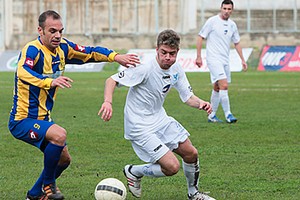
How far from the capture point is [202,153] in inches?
401

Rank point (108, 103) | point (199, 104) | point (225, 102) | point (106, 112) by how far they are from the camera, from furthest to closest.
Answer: point (225, 102)
point (199, 104)
point (108, 103)
point (106, 112)

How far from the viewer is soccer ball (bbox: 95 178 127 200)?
22.6 feet

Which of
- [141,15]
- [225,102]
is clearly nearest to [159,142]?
[225,102]

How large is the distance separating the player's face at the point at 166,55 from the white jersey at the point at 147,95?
0.14 meters

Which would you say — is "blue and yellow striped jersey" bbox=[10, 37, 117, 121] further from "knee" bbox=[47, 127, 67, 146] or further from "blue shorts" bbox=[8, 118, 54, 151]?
"knee" bbox=[47, 127, 67, 146]

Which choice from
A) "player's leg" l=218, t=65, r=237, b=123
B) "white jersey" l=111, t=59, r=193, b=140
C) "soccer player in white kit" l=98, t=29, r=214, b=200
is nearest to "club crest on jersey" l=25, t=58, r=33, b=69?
"soccer player in white kit" l=98, t=29, r=214, b=200

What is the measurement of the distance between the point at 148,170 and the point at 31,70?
1485mm

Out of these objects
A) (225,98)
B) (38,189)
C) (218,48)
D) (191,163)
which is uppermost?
(218,48)

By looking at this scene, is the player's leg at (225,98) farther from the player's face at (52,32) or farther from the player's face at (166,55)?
the player's face at (52,32)

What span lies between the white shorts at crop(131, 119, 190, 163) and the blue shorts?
88cm

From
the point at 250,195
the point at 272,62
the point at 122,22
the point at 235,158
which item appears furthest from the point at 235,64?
the point at 250,195

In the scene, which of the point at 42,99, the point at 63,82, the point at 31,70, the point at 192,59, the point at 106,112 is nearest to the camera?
the point at 63,82

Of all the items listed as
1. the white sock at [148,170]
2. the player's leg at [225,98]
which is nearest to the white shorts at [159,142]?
the white sock at [148,170]

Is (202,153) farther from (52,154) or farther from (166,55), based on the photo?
(52,154)
